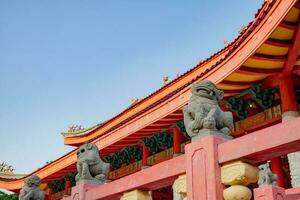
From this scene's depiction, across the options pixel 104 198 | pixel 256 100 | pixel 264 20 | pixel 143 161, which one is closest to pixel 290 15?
pixel 264 20

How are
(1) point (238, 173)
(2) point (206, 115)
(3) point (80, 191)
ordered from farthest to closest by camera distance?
1. (3) point (80, 191)
2. (2) point (206, 115)
3. (1) point (238, 173)

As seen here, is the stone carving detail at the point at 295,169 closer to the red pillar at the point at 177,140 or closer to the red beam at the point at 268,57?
the red beam at the point at 268,57

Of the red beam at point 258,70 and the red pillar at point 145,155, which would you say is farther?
the red pillar at point 145,155

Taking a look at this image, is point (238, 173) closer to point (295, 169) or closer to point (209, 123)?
point (209, 123)

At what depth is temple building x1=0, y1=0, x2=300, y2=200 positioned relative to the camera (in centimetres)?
386

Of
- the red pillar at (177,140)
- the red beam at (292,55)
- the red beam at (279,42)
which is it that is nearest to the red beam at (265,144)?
the red beam at (279,42)

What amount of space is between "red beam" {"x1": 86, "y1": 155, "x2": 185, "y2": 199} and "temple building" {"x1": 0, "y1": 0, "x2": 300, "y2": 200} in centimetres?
1

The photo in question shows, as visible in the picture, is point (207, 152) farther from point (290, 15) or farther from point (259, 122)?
point (259, 122)

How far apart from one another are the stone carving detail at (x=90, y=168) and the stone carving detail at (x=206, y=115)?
1.93 meters

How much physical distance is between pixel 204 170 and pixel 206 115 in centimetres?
55

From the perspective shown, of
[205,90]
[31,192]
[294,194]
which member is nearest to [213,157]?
[205,90]

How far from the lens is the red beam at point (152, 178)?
14.4 feet

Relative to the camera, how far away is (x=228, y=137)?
428 cm

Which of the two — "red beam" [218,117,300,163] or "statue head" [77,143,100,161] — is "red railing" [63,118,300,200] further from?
"statue head" [77,143,100,161]
